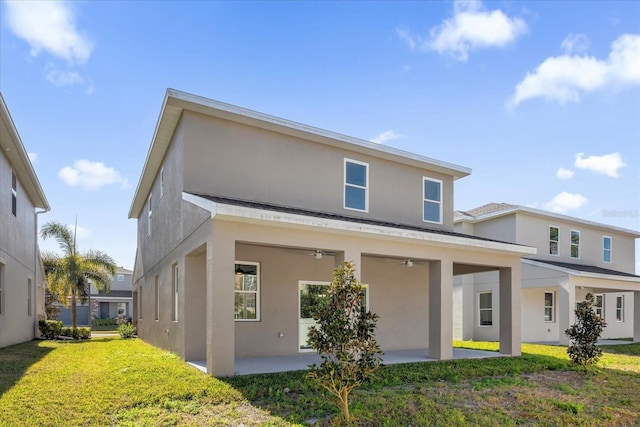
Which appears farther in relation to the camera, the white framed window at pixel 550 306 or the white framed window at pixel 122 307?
the white framed window at pixel 122 307

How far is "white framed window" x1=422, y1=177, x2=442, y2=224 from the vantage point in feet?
51.9

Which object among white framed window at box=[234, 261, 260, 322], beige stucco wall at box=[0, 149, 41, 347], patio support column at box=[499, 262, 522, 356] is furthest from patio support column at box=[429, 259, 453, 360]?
beige stucco wall at box=[0, 149, 41, 347]

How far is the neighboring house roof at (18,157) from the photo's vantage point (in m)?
12.8

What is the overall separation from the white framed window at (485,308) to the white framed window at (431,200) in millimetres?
7798

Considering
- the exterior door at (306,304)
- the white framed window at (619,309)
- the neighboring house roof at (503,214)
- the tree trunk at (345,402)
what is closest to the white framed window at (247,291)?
the exterior door at (306,304)

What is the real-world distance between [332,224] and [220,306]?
2948 millimetres

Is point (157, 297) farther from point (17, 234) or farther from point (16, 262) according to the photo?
point (17, 234)

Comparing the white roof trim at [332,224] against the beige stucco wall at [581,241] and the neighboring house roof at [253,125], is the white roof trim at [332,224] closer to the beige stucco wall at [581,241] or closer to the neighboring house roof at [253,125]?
the neighboring house roof at [253,125]

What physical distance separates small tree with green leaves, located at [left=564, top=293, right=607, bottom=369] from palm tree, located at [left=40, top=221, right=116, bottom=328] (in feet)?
74.1

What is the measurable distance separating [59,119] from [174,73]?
602 cm

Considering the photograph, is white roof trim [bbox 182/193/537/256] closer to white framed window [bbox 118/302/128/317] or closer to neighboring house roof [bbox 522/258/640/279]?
neighboring house roof [bbox 522/258/640/279]

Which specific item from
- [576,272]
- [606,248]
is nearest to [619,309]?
[606,248]

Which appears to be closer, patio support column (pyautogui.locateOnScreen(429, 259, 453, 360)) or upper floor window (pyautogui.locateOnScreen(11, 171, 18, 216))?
patio support column (pyautogui.locateOnScreen(429, 259, 453, 360))

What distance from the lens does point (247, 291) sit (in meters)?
12.5
